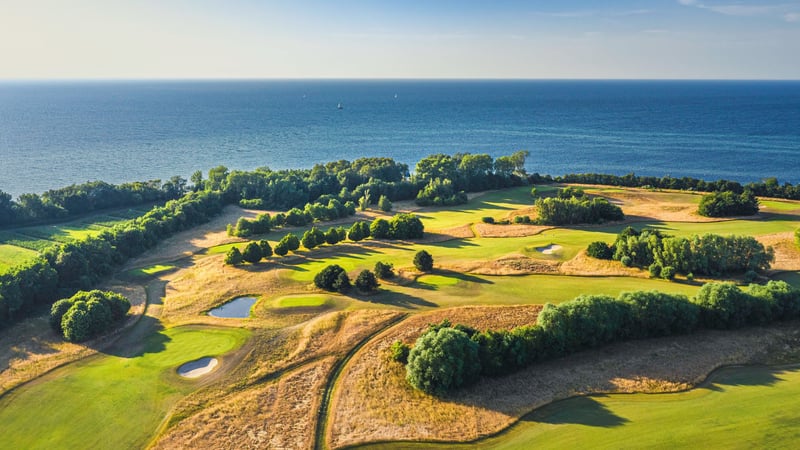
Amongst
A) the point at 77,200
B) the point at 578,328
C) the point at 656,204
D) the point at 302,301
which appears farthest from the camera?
the point at 77,200

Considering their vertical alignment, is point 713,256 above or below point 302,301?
above

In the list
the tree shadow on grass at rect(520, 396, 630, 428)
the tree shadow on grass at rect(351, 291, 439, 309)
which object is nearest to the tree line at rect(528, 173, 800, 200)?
the tree shadow on grass at rect(351, 291, 439, 309)

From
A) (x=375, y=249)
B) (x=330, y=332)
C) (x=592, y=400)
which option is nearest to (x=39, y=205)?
(x=375, y=249)

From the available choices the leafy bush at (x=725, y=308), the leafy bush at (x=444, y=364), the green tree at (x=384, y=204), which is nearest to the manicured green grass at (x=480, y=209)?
the green tree at (x=384, y=204)

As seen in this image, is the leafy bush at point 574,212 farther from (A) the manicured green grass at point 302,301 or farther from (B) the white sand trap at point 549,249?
(A) the manicured green grass at point 302,301

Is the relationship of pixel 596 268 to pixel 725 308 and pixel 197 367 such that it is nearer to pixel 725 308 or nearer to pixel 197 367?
pixel 725 308

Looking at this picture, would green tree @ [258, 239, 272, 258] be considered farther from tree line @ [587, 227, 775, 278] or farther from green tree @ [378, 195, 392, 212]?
tree line @ [587, 227, 775, 278]

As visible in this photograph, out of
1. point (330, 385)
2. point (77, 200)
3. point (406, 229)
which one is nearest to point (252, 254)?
point (406, 229)
